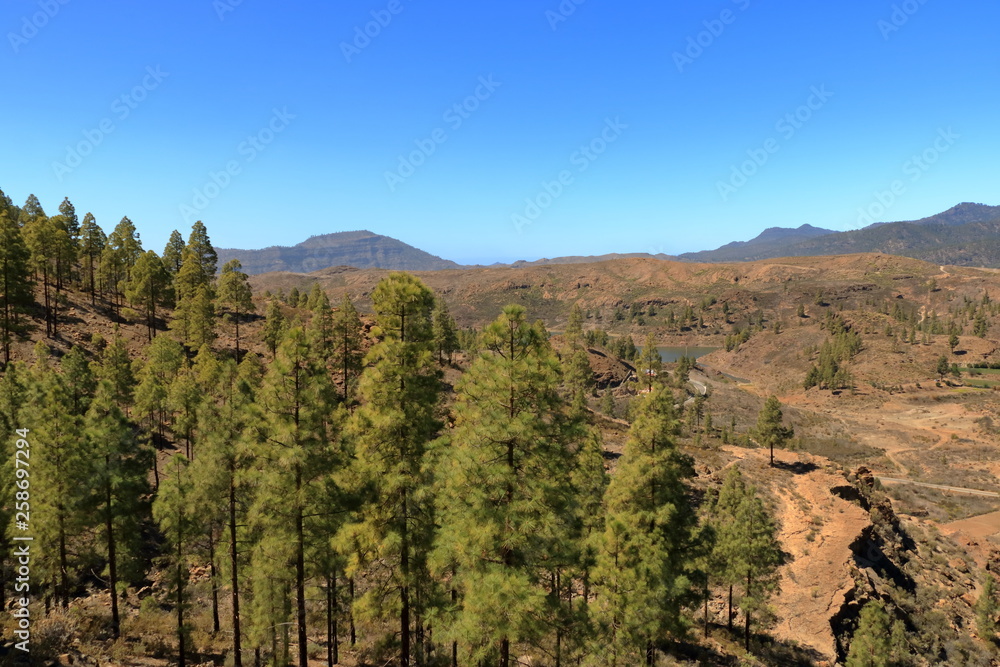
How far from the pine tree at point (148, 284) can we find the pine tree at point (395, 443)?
56.3 m

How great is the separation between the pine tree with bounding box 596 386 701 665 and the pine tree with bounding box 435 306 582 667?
559 cm

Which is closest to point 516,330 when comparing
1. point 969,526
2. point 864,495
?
point 864,495

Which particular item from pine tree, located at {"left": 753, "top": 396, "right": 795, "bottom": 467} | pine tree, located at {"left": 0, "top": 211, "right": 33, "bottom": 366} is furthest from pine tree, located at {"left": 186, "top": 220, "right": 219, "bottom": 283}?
pine tree, located at {"left": 753, "top": 396, "right": 795, "bottom": 467}

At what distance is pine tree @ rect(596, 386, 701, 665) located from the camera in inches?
715

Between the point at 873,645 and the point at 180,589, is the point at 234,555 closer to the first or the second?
the point at 180,589

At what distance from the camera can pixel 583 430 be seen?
45.0 feet

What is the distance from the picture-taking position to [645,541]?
18188 millimetres

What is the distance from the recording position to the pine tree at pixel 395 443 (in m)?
14.5

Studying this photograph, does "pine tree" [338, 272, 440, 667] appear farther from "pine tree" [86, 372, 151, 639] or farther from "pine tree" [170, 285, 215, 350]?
"pine tree" [170, 285, 215, 350]

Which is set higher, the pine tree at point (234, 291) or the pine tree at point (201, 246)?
the pine tree at point (201, 246)

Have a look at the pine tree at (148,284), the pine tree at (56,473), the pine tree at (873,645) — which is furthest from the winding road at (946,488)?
the pine tree at (148,284)

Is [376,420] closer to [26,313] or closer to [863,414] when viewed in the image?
[26,313]

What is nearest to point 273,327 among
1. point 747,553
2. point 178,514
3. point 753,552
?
point 178,514

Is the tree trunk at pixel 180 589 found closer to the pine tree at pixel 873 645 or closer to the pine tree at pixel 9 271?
the pine tree at pixel 873 645
